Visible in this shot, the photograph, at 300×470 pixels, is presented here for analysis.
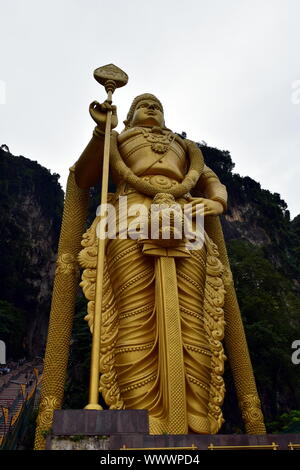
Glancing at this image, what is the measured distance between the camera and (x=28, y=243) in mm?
23078

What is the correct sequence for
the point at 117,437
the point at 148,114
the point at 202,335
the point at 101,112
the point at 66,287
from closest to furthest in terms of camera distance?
1. the point at 117,437
2. the point at 202,335
3. the point at 101,112
4. the point at 66,287
5. the point at 148,114

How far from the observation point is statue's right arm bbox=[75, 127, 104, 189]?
495 cm

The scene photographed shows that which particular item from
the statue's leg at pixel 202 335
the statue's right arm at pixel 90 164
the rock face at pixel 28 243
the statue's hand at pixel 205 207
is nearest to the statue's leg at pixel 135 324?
the statue's leg at pixel 202 335

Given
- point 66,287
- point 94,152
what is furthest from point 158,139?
point 66,287

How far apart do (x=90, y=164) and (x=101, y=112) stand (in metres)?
0.86

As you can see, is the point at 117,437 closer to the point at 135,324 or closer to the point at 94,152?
the point at 135,324

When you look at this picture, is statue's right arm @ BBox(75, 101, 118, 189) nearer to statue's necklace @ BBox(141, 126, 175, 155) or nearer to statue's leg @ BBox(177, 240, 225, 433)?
statue's necklace @ BBox(141, 126, 175, 155)

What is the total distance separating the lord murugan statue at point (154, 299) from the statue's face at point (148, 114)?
0.14m

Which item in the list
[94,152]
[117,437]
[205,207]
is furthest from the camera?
[94,152]

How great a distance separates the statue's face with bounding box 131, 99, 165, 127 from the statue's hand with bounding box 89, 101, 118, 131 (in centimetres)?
130

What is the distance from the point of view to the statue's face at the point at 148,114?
18.9 ft

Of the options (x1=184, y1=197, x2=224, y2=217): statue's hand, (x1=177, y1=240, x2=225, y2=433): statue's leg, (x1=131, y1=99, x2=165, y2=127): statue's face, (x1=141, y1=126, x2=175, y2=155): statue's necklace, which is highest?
(x1=131, y1=99, x2=165, y2=127): statue's face

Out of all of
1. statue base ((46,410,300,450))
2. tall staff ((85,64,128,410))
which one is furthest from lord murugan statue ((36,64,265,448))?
statue base ((46,410,300,450))

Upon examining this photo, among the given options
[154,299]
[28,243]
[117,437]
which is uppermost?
[28,243]
